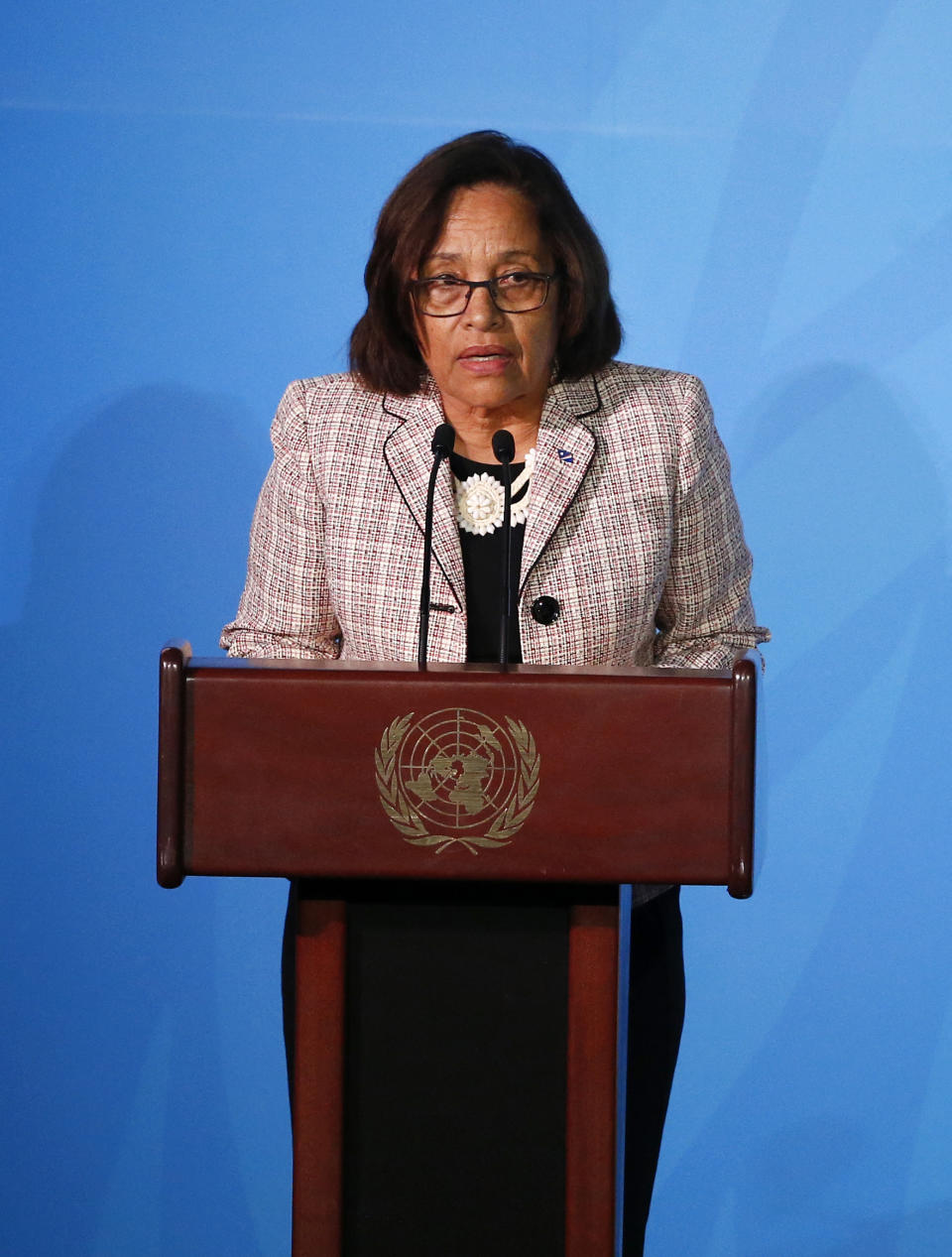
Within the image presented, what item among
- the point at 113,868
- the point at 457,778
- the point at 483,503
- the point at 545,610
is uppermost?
the point at 483,503

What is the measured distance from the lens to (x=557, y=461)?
5.43ft

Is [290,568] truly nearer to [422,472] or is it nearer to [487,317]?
[422,472]

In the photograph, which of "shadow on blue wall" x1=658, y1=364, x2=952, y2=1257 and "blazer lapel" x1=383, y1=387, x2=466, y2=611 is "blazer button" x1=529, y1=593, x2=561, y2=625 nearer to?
"blazer lapel" x1=383, y1=387, x2=466, y2=611

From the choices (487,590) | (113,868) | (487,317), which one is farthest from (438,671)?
(113,868)

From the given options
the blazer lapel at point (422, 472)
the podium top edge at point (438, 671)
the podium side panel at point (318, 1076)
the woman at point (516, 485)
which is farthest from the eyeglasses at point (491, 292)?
the podium side panel at point (318, 1076)

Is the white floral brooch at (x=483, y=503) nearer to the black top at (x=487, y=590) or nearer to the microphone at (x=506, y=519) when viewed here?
the black top at (x=487, y=590)

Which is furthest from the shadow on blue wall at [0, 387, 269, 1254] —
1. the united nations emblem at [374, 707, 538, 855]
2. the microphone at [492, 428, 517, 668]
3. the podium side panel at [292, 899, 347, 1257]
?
the united nations emblem at [374, 707, 538, 855]

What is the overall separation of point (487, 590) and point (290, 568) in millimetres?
230

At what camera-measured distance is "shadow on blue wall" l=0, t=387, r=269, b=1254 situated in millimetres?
2541

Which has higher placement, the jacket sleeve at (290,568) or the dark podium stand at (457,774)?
the jacket sleeve at (290,568)

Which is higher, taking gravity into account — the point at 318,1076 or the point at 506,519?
the point at 506,519

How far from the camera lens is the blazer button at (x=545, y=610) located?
1.60 meters

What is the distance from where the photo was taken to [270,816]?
1.16 metres

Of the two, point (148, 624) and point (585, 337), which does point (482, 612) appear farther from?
point (148, 624)
